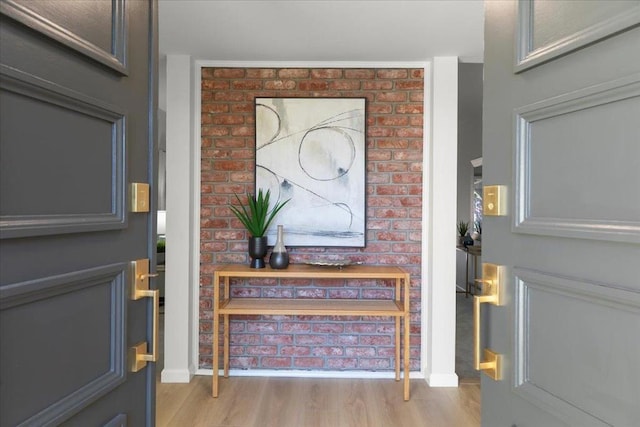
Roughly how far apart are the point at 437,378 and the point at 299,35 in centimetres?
237

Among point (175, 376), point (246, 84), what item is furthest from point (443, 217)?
point (175, 376)

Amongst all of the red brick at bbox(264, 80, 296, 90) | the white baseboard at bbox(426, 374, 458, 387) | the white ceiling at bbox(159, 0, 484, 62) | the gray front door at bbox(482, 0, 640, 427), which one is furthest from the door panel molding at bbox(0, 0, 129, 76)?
the white baseboard at bbox(426, 374, 458, 387)

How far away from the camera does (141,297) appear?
91cm

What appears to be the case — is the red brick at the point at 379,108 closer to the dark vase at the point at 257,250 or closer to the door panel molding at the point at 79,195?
the dark vase at the point at 257,250

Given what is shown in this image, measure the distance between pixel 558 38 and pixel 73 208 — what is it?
0.94 meters

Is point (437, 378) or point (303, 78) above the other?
point (303, 78)

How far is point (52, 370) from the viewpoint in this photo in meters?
0.67

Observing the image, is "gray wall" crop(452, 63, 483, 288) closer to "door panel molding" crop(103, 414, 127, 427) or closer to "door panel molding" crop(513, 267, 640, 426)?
"door panel molding" crop(513, 267, 640, 426)

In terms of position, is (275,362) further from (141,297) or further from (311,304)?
(141,297)

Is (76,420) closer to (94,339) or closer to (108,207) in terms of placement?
(94,339)

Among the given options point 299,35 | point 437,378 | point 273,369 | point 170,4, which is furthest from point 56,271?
point 437,378

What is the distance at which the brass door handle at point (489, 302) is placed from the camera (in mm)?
874

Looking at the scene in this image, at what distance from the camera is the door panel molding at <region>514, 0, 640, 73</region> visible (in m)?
0.59

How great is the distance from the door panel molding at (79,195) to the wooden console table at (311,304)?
163 centimetres
